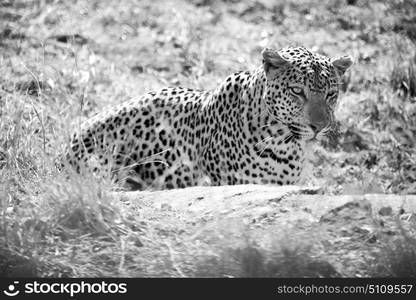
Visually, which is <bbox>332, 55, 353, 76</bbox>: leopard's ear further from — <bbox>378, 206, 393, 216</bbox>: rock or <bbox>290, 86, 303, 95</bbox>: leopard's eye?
<bbox>378, 206, 393, 216</bbox>: rock

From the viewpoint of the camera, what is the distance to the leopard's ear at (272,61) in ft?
31.3

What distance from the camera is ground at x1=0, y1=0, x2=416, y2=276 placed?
7.14 metres

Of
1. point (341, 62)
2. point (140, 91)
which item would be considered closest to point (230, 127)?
point (341, 62)

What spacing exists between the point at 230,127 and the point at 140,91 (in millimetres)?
3448

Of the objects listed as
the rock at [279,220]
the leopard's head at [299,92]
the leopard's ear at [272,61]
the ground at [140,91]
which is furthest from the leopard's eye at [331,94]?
the rock at [279,220]

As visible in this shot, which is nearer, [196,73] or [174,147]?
[174,147]

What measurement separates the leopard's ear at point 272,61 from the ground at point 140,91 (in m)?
0.96

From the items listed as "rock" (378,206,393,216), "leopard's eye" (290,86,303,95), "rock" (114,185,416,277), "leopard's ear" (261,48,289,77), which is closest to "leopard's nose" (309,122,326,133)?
"leopard's eye" (290,86,303,95)

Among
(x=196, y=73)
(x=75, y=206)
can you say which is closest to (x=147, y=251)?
(x=75, y=206)

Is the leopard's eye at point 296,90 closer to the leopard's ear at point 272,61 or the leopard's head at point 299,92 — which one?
the leopard's head at point 299,92

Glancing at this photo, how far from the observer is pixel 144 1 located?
15.7m

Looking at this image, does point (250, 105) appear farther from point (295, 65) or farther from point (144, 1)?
point (144, 1)

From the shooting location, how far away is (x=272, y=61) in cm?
957

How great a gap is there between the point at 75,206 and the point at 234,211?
3.85ft
